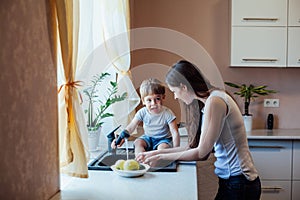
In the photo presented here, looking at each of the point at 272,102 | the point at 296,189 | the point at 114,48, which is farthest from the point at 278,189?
the point at 114,48

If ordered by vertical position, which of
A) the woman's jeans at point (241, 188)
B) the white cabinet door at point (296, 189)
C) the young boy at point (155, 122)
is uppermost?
the young boy at point (155, 122)

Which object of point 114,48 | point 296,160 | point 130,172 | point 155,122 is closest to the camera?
point 130,172

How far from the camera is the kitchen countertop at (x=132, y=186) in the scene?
1.36 m

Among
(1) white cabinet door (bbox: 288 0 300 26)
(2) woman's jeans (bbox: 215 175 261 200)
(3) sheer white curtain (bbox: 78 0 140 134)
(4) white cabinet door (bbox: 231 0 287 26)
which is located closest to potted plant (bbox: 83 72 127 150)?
(3) sheer white curtain (bbox: 78 0 140 134)

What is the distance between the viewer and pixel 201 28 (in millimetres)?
3398

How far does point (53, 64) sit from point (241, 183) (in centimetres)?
109

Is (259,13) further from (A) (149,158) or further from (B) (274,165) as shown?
(A) (149,158)

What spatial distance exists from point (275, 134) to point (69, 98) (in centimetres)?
221

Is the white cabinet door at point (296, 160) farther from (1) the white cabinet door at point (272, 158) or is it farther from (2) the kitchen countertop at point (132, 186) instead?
(2) the kitchen countertop at point (132, 186)

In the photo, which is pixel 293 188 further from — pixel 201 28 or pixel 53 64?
Result: pixel 53 64

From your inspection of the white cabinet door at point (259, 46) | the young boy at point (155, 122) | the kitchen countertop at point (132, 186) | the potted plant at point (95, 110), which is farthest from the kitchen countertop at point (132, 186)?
the white cabinet door at point (259, 46)

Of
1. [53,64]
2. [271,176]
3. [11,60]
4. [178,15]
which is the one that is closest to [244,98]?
[271,176]

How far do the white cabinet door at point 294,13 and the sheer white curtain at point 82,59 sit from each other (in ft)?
4.81

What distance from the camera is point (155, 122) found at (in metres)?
2.12
